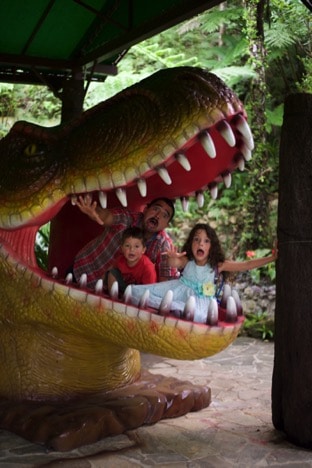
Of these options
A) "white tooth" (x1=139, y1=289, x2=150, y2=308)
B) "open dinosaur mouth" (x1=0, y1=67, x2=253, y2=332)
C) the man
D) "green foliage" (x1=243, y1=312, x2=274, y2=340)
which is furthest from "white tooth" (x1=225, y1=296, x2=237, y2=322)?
"green foliage" (x1=243, y1=312, x2=274, y2=340)

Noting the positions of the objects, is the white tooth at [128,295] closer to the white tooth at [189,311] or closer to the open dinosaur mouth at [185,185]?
the open dinosaur mouth at [185,185]

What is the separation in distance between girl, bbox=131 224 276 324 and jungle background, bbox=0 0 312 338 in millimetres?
5410

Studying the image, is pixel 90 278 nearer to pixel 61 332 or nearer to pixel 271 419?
pixel 61 332

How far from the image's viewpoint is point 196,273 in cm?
344

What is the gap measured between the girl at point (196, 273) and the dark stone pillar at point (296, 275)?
17 cm

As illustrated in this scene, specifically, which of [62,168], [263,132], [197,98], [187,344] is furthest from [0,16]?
[263,132]

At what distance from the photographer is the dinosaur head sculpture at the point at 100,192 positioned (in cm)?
291

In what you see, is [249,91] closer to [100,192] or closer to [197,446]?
[197,446]

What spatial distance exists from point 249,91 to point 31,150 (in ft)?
27.6

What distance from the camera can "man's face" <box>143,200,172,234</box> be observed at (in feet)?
12.9

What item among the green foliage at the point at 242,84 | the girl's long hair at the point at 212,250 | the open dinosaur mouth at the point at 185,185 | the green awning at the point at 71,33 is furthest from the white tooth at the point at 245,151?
the green foliage at the point at 242,84

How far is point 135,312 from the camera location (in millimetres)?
3074

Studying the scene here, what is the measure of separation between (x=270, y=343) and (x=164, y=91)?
5108 millimetres

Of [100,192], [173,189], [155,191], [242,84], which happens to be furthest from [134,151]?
[242,84]
